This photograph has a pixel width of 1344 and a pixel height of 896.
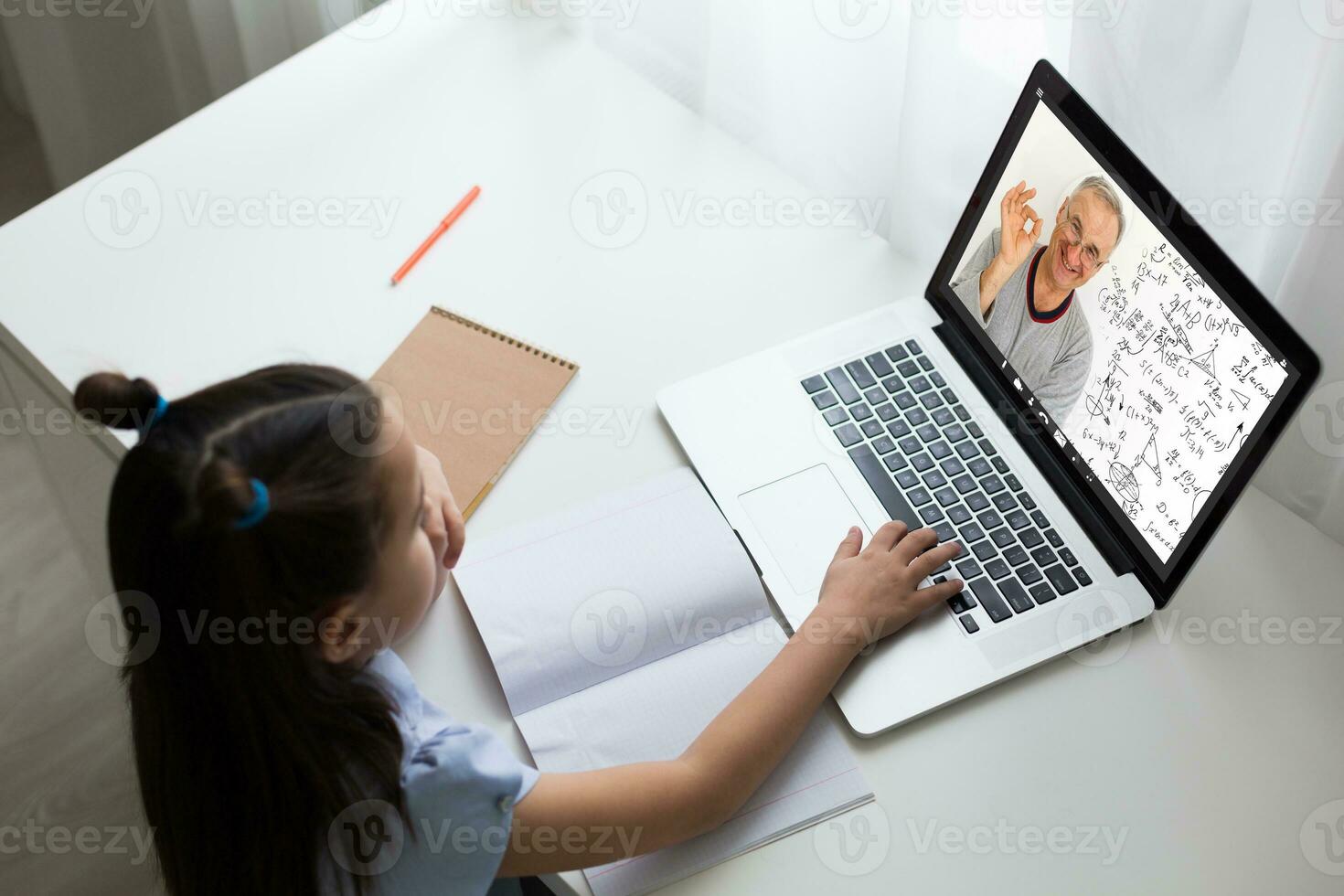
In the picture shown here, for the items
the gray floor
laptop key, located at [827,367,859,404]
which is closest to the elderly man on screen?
laptop key, located at [827,367,859,404]

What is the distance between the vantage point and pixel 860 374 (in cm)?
100

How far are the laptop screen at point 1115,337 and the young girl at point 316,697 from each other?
26cm

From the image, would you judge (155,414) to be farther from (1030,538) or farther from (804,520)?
(1030,538)

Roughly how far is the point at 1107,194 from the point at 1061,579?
27 centimetres

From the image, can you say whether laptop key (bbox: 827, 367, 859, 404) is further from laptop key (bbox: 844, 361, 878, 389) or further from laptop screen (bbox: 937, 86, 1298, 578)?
laptop screen (bbox: 937, 86, 1298, 578)

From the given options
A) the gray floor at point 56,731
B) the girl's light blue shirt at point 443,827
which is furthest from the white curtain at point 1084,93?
the gray floor at point 56,731

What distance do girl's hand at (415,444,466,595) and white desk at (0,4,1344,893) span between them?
4cm

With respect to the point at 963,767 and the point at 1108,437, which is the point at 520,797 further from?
the point at 1108,437

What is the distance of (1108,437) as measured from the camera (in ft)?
2.89

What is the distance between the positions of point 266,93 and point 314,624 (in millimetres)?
701

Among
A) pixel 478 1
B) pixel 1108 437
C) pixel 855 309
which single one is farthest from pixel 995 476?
pixel 478 1

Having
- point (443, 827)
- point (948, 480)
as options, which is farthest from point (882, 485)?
point (443, 827)

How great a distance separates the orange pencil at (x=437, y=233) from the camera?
1.08 meters

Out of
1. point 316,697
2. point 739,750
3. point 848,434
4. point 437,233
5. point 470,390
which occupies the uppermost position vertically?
point 437,233
